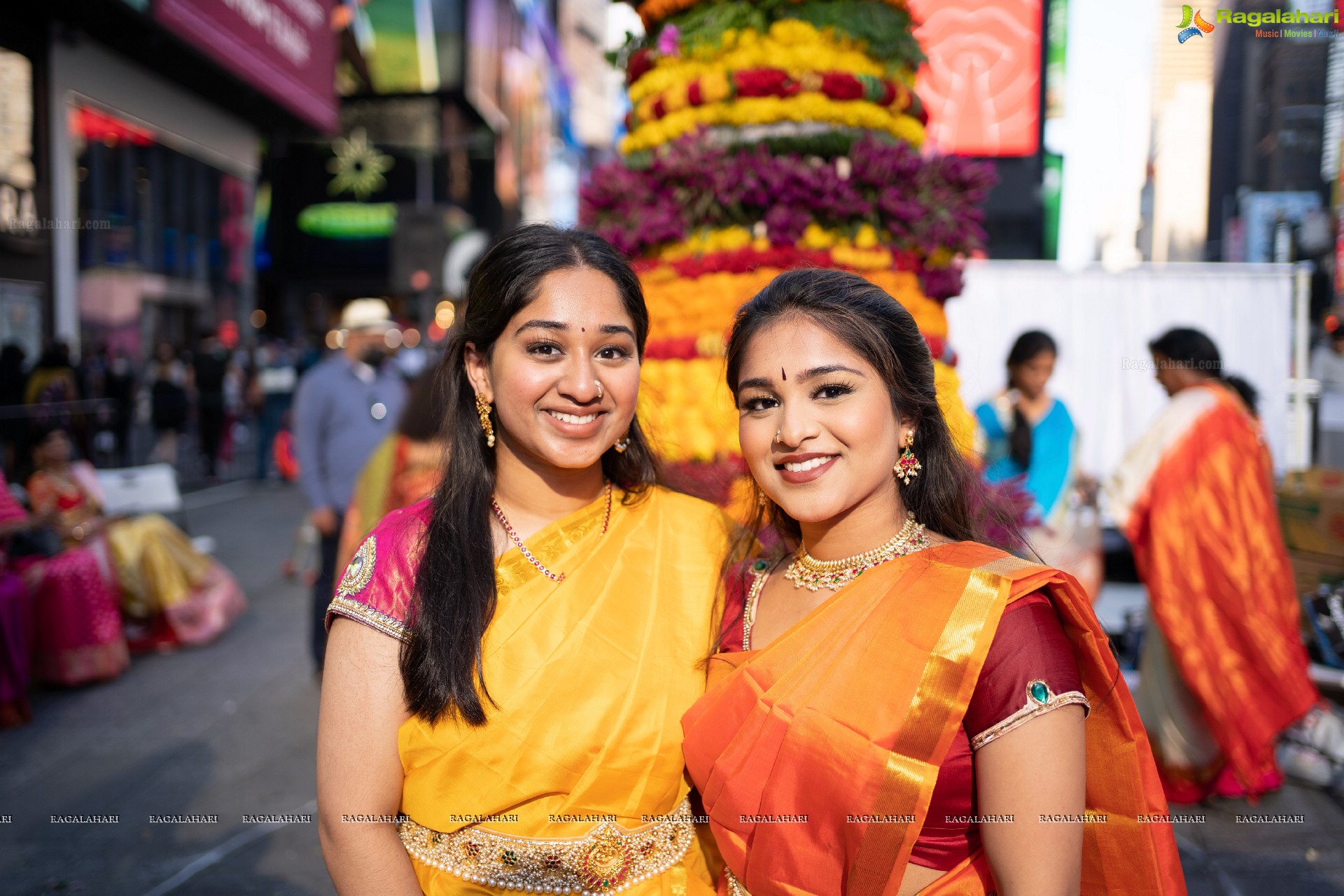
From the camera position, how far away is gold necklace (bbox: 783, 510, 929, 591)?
60.1 inches

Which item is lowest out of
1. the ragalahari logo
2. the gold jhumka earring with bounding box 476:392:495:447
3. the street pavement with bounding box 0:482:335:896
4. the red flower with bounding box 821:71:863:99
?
the street pavement with bounding box 0:482:335:896

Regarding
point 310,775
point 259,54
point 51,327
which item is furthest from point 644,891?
point 259,54

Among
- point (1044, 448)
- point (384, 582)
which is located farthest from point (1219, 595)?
point (384, 582)

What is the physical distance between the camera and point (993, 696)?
49.6 inches

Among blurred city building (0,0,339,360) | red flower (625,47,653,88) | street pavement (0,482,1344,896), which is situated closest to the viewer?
red flower (625,47,653,88)

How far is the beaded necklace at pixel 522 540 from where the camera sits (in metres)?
1.64

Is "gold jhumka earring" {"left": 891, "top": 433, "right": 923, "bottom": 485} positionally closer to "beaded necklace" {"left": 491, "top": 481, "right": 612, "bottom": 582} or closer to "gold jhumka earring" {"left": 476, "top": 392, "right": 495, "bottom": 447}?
"beaded necklace" {"left": 491, "top": 481, "right": 612, "bottom": 582}

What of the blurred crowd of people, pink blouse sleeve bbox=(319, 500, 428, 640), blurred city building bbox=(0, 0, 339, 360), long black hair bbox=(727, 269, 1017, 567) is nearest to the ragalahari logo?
long black hair bbox=(727, 269, 1017, 567)

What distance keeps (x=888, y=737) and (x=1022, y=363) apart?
3.38 metres

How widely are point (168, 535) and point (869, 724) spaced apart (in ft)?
17.8

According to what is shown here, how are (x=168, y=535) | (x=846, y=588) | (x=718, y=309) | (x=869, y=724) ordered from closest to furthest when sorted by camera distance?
1. (x=869, y=724)
2. (x=846, y=588)
3. (x=718, y=309)
4. (x=168, y=535)

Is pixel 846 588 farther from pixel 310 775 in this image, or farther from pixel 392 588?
pixel 310 775

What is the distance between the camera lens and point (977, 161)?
2.69 m

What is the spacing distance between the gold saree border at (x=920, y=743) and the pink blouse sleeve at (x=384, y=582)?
2.66ft
